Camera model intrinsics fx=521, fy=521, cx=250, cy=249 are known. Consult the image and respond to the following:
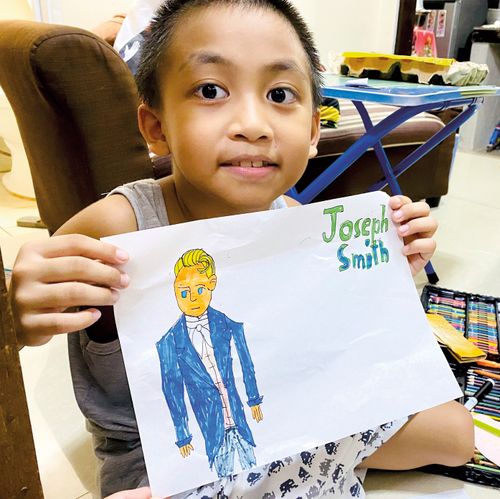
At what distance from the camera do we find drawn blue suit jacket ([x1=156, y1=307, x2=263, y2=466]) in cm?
54

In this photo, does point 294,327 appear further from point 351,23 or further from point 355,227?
point 351,23

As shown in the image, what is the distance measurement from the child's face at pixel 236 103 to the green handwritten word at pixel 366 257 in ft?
0.40

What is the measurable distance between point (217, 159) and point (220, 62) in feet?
0.38

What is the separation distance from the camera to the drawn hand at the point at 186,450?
1.76 ft

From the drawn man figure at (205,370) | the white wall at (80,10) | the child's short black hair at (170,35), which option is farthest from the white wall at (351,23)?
the drawn man figure at (205,370)

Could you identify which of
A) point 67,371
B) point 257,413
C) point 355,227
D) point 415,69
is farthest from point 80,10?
point 257,413

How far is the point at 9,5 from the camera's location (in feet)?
6.87

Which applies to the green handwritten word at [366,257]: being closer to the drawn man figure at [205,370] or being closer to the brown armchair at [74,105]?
the drawn man figure at [205,370]

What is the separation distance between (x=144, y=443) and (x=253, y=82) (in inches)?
16.7

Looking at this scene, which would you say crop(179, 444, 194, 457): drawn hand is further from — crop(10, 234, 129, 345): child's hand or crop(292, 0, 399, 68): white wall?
crop(292, 0, 399, 68): white wall

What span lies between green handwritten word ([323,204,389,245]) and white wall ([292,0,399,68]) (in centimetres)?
281

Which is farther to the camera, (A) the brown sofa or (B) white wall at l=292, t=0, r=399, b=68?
(B) white wall at l=292, t=0, r=399, b=68

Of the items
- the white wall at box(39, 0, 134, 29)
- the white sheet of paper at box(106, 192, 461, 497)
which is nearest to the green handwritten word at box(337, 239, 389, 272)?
the white sheet of paper at box(106, 192, 461, 497)

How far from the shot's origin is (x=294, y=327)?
0.61 meters
